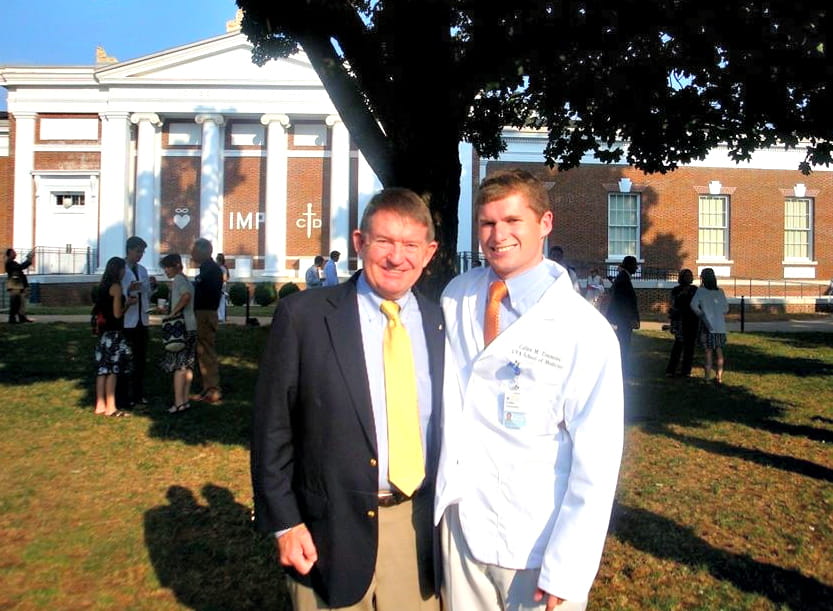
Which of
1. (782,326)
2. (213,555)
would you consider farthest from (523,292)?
(782,326)

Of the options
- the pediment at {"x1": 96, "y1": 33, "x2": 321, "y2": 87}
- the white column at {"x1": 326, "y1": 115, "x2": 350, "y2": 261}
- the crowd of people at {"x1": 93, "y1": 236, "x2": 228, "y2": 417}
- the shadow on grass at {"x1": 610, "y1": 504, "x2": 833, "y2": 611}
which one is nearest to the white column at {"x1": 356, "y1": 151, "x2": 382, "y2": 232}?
the white column at {"x1": 326, "y1": 115, "x2": 350, "y2": 261}

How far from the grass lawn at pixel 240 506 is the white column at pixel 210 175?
2187 centimetres

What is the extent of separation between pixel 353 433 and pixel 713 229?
31498 mm

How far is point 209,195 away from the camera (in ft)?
105

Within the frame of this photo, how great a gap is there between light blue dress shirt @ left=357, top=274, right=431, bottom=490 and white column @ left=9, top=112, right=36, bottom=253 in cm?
3410

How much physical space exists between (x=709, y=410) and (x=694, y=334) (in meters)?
2.77

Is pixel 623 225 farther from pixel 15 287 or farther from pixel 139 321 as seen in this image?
pixel 139 321

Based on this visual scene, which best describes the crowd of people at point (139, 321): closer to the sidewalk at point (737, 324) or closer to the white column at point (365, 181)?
the sidewalk at point (737, 324)

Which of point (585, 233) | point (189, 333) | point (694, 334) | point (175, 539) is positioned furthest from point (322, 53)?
point (585, 233)

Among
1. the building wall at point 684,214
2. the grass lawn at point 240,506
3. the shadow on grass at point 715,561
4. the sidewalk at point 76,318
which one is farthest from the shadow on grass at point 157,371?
the building wall at point 684,214

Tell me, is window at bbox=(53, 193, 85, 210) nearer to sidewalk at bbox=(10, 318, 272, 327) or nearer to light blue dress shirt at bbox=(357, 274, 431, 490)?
sidewalk at bbox=(10, 318, 272, 327)

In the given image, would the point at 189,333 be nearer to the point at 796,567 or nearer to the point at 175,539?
the point at 175,539

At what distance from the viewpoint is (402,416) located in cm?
250

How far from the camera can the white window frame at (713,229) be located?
30828 mm
